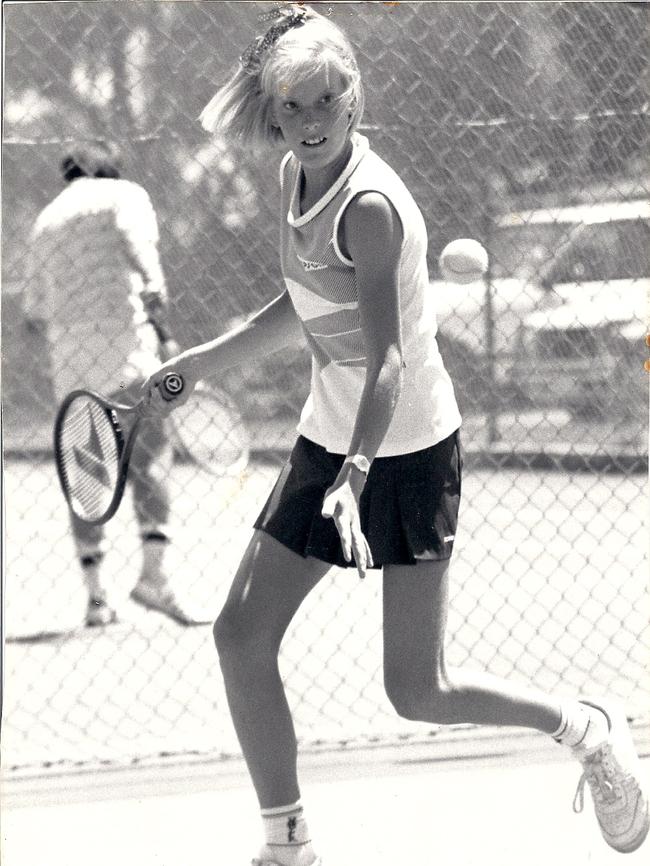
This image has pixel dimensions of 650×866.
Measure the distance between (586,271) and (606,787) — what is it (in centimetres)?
223

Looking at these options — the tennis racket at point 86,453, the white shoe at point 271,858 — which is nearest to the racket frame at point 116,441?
the tennis racket at point 86,453

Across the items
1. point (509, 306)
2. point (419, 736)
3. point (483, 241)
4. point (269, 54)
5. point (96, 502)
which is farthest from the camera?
point (509, 306)

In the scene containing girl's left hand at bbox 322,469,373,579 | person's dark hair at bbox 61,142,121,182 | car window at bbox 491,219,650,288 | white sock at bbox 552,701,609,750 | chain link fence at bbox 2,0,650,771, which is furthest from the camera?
car window at bbox 491,219,650,288

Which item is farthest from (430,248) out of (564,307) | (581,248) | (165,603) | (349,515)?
(349,515)

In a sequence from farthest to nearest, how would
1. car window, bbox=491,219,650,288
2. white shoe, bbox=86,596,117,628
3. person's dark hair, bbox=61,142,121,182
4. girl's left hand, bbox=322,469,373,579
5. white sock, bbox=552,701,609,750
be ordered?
1. white shoe, bbox=86,596,117,628
2. car window, bbox=491,219,650,288
3. person's dark hair, bbox=61,142,121,182
4. white sock, bbox=552,701,609,750
5. girl's left hand, bbox=322,469,373,579

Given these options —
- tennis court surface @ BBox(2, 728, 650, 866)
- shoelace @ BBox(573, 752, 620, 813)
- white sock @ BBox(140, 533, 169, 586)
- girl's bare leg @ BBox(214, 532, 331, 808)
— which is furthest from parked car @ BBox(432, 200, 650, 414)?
girl's bare leg @ BBox(214, 532, 331, 808)

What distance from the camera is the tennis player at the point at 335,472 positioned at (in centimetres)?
240

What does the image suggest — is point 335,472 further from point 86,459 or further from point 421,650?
point 86,459

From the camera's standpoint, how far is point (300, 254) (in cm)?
247

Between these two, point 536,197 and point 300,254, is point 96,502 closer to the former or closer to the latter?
point 300,254

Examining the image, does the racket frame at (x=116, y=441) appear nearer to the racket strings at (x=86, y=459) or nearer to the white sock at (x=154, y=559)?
the racket strings at (x=86, y=459)

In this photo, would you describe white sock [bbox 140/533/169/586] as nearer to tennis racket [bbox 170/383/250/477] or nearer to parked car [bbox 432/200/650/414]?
tennis racket [bbox 170/383/250/477]

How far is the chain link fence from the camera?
3.92 metres

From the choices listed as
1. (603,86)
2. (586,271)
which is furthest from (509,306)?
(603,86)
